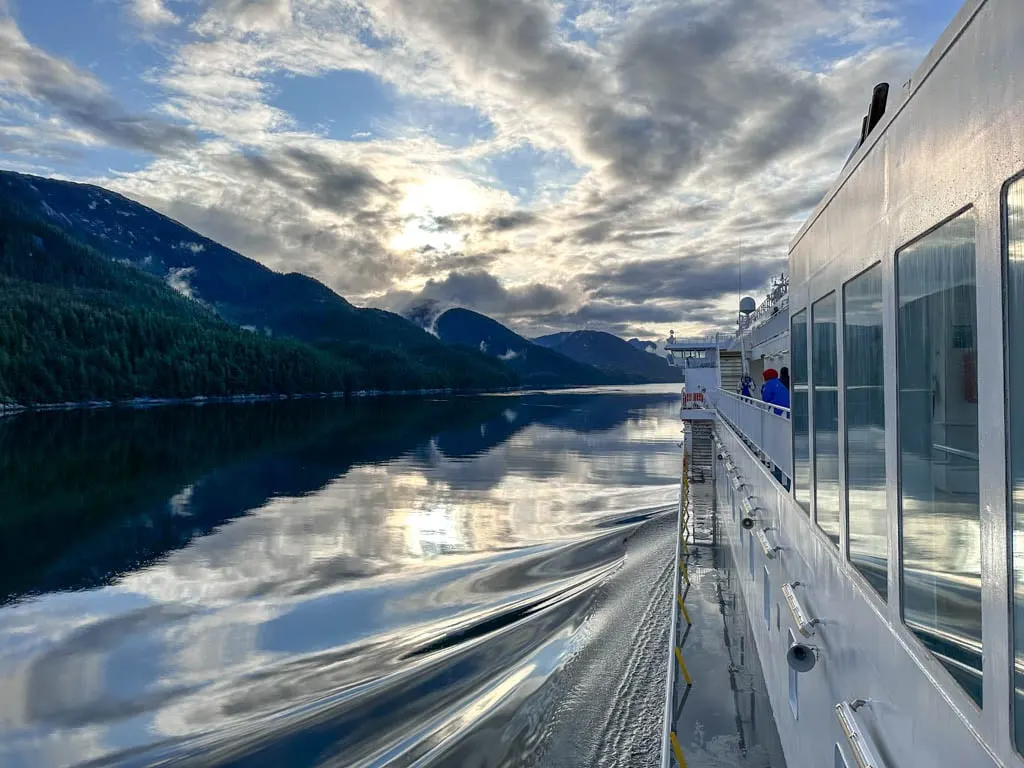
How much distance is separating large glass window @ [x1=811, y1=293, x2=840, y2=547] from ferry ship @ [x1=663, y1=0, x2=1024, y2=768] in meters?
0.03

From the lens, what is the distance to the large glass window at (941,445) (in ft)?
8.19

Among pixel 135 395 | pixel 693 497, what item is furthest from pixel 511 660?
pixel 135 395

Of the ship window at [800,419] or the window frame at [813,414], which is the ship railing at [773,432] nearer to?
the ship window at [800,419]

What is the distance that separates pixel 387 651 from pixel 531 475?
26.8m

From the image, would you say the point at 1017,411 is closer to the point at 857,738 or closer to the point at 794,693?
the point at 857,738

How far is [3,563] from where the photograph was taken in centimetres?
2234

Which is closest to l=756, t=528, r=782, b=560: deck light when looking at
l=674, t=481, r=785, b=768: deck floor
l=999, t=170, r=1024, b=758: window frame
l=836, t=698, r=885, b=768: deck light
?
l=674, t=481, r=785, b=768: deck floor

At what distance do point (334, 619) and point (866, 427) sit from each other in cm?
1488

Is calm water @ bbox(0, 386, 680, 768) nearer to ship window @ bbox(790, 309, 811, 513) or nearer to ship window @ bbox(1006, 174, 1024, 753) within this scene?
ship window @ bbox(790, 309, 811, 513)

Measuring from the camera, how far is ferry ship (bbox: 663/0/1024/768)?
86.3 inches

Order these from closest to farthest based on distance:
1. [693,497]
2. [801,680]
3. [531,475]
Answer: [801,680]
[693,497]
[531,475]

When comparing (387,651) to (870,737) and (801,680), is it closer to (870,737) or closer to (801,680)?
(801,680)

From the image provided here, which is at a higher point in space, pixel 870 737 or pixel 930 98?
pixel 930 98

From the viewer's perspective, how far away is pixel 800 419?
660 cm
